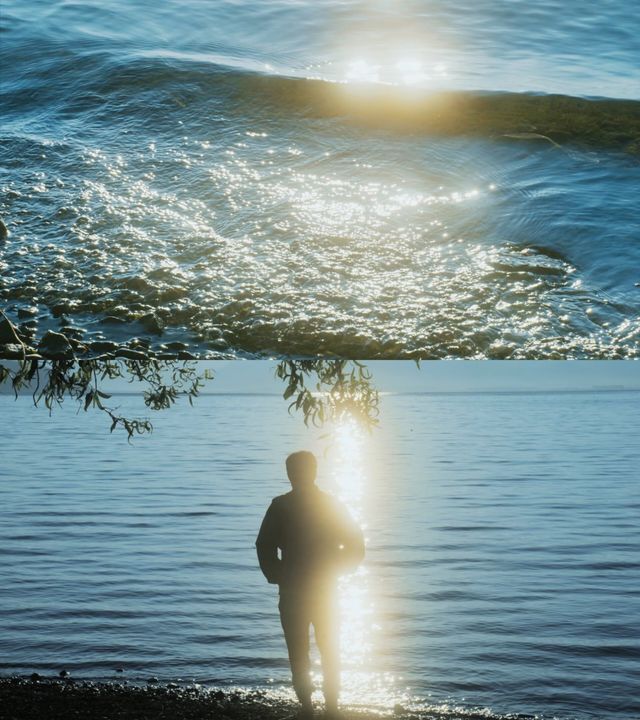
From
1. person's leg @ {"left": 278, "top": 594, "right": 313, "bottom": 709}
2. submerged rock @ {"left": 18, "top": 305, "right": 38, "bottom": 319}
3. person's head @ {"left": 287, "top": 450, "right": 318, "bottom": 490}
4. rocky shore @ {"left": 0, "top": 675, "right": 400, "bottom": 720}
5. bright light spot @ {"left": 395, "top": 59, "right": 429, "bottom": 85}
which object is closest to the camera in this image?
submerged rock @ {"left": 18, "top": 305, "right": 38, "bottom": 319}

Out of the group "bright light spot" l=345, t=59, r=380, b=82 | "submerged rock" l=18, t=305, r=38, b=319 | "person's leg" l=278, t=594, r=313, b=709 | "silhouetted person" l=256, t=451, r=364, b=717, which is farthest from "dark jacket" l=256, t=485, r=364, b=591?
"submerged rock" l=18, t=305, r=38, b=319

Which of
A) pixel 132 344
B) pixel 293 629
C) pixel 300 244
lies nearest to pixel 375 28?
pixel 300 244

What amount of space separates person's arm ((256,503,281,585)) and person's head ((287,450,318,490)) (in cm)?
25

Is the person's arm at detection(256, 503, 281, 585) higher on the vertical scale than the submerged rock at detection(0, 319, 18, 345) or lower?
lower

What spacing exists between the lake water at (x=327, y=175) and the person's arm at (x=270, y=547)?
2.52m

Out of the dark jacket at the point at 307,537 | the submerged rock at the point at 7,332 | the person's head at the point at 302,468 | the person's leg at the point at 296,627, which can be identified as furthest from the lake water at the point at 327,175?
the person's leg at the point at 296,627

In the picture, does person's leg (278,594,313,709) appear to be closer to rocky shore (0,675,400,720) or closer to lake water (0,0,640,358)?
rocky shore (0,675,400,720)

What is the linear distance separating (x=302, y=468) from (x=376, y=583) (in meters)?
16.2

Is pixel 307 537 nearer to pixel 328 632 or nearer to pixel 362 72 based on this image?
pixel 328 632

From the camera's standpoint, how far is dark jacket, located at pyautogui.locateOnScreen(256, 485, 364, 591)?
6129 mm

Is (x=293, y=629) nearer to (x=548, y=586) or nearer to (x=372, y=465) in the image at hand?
(x=548, y=586)

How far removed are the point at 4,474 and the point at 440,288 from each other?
5461cm

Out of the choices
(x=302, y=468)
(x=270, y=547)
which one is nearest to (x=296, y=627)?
(x=270, y=547)

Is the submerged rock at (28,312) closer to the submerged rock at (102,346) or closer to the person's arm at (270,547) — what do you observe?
the submerged rock at (102,346)
